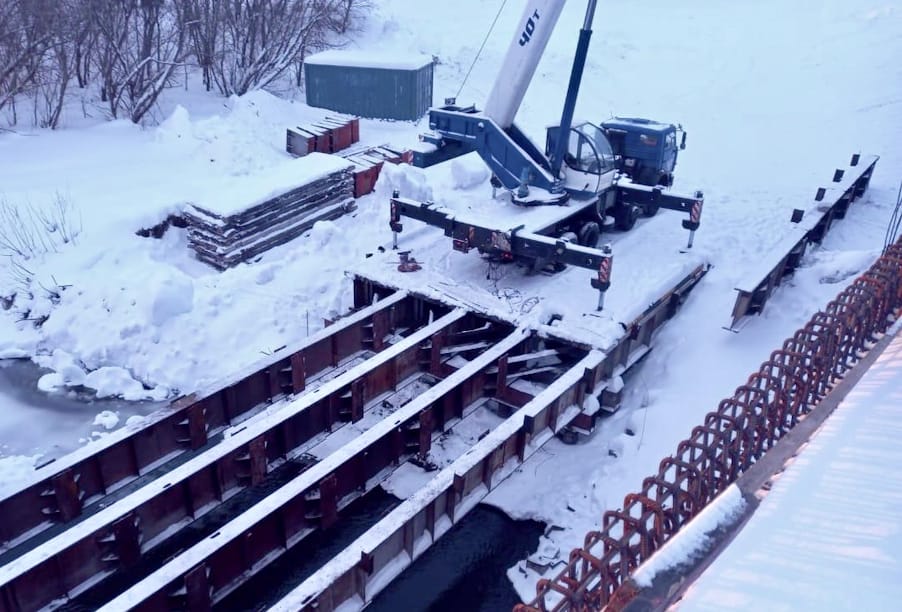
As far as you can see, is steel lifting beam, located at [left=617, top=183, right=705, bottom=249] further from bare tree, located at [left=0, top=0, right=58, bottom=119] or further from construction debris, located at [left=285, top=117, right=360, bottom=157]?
bare tree, located at [left=0, top=0, right=58, bottom=119]

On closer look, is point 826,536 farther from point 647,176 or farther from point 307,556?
point 647,176

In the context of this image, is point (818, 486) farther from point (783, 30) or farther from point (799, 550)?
point (783, 30)

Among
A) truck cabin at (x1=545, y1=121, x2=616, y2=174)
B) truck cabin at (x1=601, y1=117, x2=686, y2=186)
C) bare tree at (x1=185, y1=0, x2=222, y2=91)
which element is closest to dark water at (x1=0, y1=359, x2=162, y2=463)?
truck cabin at (x1=545, y1=121, x2=616, y2=174)

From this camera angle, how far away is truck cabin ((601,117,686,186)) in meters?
13.5

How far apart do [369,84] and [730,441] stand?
56.7 ft

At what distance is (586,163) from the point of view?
11.5m

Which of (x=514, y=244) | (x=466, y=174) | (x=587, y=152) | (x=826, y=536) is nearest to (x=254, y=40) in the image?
(x=466, y=174)

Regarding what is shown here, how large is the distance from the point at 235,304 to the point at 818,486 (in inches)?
348

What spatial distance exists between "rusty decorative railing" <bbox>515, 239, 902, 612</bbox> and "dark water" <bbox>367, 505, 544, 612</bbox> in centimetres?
63

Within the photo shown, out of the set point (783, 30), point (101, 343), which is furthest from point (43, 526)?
point (783, 30)

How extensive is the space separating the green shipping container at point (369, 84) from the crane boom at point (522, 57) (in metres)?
9.22

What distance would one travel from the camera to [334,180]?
14.1m

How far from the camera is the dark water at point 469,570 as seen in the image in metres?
7.06

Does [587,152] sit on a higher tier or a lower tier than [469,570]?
higher
